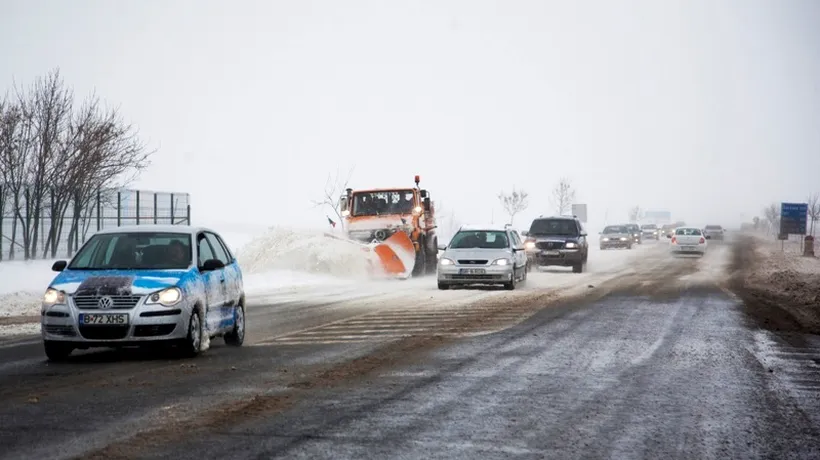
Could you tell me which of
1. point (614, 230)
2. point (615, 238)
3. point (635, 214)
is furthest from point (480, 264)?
point (635, 214)

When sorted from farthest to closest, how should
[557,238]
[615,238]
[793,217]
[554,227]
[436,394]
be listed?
[615,238] < [793,217] < [554,227] < [557,238] < [436,394]

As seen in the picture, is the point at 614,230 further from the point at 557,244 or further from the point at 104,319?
the point at 104,319

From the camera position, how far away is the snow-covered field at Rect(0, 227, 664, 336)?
2253 cm

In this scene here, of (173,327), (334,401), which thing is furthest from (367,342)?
(334,401)

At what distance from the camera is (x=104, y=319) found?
35.2 ft

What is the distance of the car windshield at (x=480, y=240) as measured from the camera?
25.6 metres

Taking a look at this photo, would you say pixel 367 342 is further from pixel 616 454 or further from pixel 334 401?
pixel 616 454

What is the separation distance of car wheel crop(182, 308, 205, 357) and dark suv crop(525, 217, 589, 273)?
23.2m

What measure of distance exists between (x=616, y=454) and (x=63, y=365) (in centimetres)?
691

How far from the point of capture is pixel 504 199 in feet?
309

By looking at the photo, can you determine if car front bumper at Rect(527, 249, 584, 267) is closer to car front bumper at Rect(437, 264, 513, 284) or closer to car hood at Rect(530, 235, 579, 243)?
car hood at Rect(530, 235, 579, 243)

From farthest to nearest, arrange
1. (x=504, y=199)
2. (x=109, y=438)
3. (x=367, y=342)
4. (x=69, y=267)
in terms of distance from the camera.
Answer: (x=504, y=199) → (x=367, y=342) → (x=69, y=267) → (x=109, y=438)

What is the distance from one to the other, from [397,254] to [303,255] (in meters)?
3.22

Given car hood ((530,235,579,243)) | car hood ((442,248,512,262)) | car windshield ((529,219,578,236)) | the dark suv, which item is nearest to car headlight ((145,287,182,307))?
car hood ((442,248,512,262))
